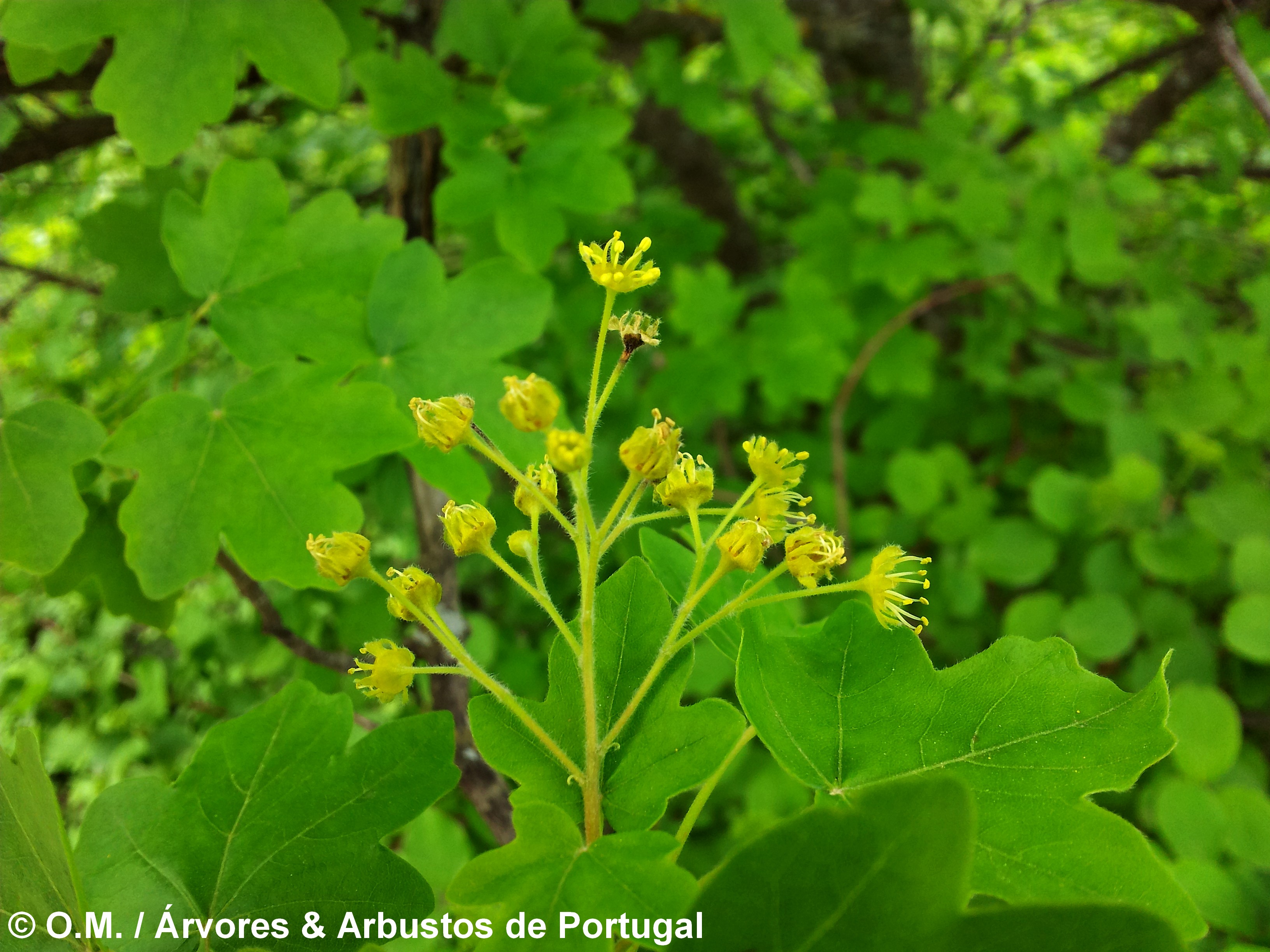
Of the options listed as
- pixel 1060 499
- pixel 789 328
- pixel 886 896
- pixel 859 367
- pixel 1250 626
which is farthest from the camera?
pixel 859 367

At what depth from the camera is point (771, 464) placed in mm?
692

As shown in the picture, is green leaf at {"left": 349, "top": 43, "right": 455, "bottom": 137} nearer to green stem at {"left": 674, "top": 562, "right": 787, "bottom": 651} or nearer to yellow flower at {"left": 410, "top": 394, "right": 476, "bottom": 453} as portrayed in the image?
yellow flower at {"left": 410, "top": 394, "right": 476, "bottom": 453}

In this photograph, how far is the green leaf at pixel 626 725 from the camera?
0.65m

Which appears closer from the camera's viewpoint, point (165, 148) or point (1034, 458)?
point (165, 148)

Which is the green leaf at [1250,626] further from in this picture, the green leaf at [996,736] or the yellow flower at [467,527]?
the yellow flower at [467,527]

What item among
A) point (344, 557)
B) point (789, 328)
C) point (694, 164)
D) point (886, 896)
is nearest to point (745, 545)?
point (886, 896)

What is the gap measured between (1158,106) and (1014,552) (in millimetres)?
2412

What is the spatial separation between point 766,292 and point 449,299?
2.34 metres

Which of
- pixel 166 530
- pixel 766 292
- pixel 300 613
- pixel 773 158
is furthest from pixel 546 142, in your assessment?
pixel 773 158

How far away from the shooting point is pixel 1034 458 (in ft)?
9.18

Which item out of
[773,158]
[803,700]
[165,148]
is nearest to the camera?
[803,700]

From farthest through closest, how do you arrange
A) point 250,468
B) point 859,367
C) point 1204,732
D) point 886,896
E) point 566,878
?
point 859,367 < point 1204,732 < point 250,468 < point 566,878 < point 886,896

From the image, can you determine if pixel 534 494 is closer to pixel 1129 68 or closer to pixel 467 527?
pixel 467 527

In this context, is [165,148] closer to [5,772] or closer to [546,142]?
[546,142]
